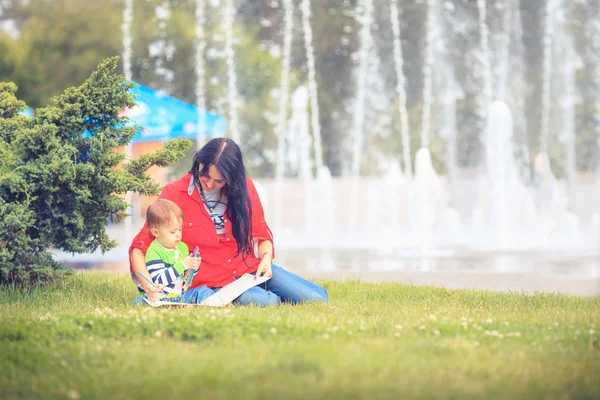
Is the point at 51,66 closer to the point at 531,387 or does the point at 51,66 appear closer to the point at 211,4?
the point at 211,4

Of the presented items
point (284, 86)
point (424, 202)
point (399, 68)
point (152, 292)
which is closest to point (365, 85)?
point (399, 68)

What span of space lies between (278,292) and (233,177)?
37.3 inches

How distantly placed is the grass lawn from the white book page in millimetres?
222

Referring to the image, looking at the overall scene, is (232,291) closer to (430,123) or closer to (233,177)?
(233,177)

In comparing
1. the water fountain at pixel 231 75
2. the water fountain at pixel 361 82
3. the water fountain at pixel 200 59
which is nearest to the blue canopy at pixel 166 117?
the water fountain at pixel 200 59

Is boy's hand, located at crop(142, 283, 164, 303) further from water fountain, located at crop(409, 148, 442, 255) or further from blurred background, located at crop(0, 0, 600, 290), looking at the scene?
blurred background, located at crop(0, 0, 600, 290)

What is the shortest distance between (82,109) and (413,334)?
138 inches

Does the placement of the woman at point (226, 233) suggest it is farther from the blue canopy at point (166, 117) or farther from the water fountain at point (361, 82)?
the water fountain at point (361, 82)

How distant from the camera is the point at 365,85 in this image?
100ft

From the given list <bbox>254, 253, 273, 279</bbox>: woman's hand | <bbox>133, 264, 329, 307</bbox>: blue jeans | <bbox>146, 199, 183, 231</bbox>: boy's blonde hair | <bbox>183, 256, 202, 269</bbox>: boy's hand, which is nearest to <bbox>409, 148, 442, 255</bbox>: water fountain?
<bbox>133, 264, 329, 307</bbox>: blue jeans

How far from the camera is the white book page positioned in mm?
6066

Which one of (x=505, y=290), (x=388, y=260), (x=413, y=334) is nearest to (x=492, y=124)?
(x=388, y=260)

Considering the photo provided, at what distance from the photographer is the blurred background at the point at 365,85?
26328mm

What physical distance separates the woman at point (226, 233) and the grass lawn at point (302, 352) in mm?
342
